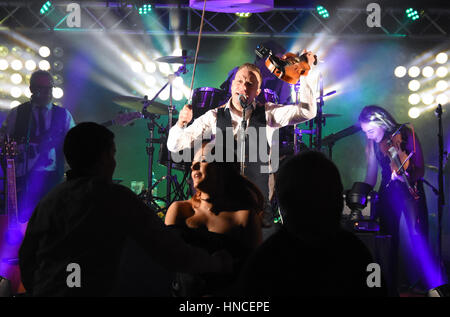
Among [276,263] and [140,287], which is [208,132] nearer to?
[140,287]

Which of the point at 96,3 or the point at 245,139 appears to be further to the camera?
the point at 96,3

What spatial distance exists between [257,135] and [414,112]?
5470 millimetres

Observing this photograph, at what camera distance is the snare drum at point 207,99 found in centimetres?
632

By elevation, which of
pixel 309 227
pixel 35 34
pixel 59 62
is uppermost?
pixel 35 34

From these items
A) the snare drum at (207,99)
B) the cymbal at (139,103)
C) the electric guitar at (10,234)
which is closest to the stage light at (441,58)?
the snare drum at (207,99)

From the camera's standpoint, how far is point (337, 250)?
5.10 feet

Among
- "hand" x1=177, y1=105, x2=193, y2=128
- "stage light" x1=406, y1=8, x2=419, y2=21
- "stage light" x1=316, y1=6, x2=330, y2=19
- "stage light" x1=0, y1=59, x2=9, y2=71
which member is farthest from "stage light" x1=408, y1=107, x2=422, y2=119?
"stage light" x1=0, y1=59, x2=9, y2=71

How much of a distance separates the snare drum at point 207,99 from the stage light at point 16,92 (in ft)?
13.7

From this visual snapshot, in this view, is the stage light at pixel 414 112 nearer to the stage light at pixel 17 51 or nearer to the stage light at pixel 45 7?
the stage light at pixel 45 7

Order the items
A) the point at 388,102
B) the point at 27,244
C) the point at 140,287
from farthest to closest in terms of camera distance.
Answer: the point at 388,102, the point at 140,287, the point at 27,244

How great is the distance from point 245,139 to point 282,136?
213 centimetres

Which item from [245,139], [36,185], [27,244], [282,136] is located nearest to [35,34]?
[36,185]

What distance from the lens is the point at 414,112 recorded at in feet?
28.6
